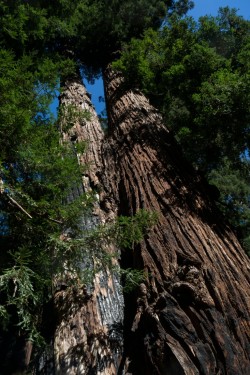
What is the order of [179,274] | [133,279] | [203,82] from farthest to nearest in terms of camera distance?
[203,82] → [133,279] → [179,274]

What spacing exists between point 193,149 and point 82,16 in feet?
16.8

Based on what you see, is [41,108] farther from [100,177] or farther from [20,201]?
[20,201]

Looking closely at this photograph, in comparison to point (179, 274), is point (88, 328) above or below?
below

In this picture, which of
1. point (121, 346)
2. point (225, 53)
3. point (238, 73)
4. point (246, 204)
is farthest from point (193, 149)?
point (246, 204)

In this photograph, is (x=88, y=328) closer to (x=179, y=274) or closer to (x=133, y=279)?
(x=133, y=279)

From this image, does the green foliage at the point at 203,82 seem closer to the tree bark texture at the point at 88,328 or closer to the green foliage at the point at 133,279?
the green foliage at the point at 133,279

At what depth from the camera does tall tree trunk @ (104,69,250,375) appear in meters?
2.74

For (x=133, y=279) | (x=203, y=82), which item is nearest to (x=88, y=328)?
(x=133, y=279)

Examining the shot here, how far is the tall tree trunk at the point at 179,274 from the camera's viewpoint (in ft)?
9.00

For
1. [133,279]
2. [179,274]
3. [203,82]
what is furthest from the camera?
[203,82]

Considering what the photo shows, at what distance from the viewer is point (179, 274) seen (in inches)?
131

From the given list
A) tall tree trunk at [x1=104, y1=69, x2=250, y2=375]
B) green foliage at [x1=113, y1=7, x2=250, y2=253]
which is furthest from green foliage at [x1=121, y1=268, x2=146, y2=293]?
green foliage at [x1=113, y1=7, x2=250, y2=253]

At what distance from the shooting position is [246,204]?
11930 mm

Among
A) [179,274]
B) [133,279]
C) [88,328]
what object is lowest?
[88,328]
